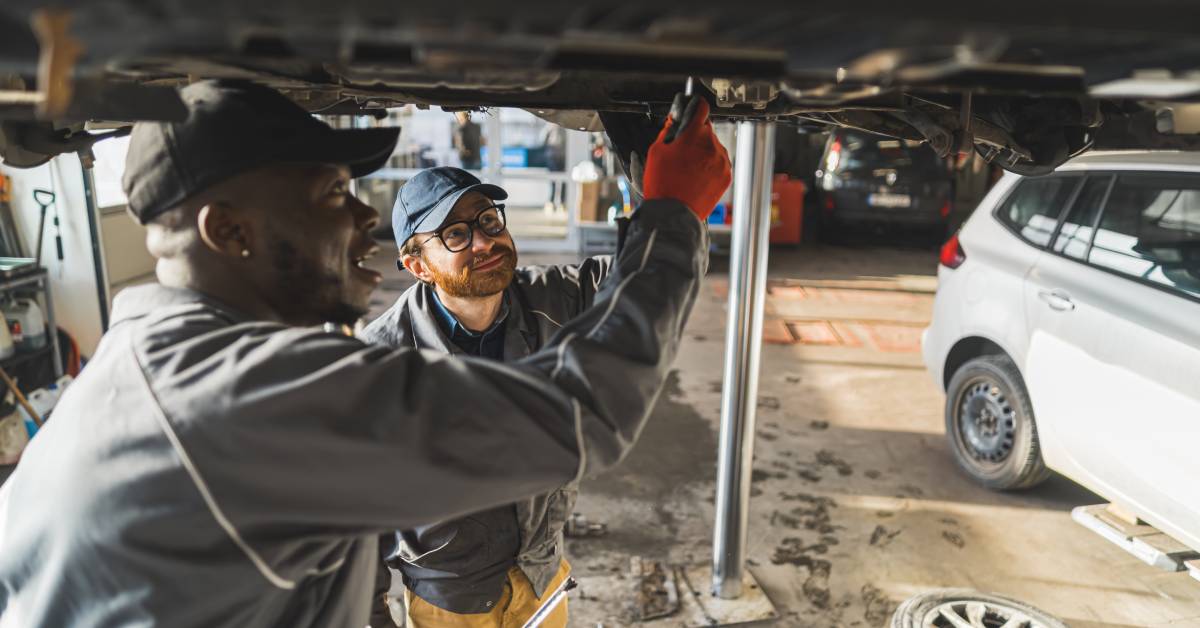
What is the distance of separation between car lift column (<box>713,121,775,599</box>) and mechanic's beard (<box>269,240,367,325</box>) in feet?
5.41

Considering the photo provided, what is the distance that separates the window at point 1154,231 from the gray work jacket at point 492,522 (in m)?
2.02

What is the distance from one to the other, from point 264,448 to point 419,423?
172 millimetres

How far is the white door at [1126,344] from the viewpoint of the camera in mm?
2500

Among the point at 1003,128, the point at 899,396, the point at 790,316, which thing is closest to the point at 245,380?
the point at 1003,128

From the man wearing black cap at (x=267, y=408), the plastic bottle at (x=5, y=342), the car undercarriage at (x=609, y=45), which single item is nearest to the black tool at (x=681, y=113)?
the man wearing black cap at (x=267, y=408)

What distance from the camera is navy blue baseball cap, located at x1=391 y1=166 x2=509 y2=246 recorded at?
6.70 feet

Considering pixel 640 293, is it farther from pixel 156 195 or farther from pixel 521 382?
pixel 156 195

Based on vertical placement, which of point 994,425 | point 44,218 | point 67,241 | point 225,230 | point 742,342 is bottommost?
point 994,425

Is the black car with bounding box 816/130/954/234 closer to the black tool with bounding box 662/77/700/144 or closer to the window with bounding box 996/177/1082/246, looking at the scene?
the window with bounding box 996/177/1082/246

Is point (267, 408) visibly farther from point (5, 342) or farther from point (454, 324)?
point (5, 342)

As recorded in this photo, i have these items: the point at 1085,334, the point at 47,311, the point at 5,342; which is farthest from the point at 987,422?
the point at 47,311

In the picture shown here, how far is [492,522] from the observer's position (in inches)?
74.5

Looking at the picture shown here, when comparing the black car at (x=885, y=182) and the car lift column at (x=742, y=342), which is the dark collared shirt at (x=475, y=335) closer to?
the car lift column at (x=742, y=342)

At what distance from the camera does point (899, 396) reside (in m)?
5.10
